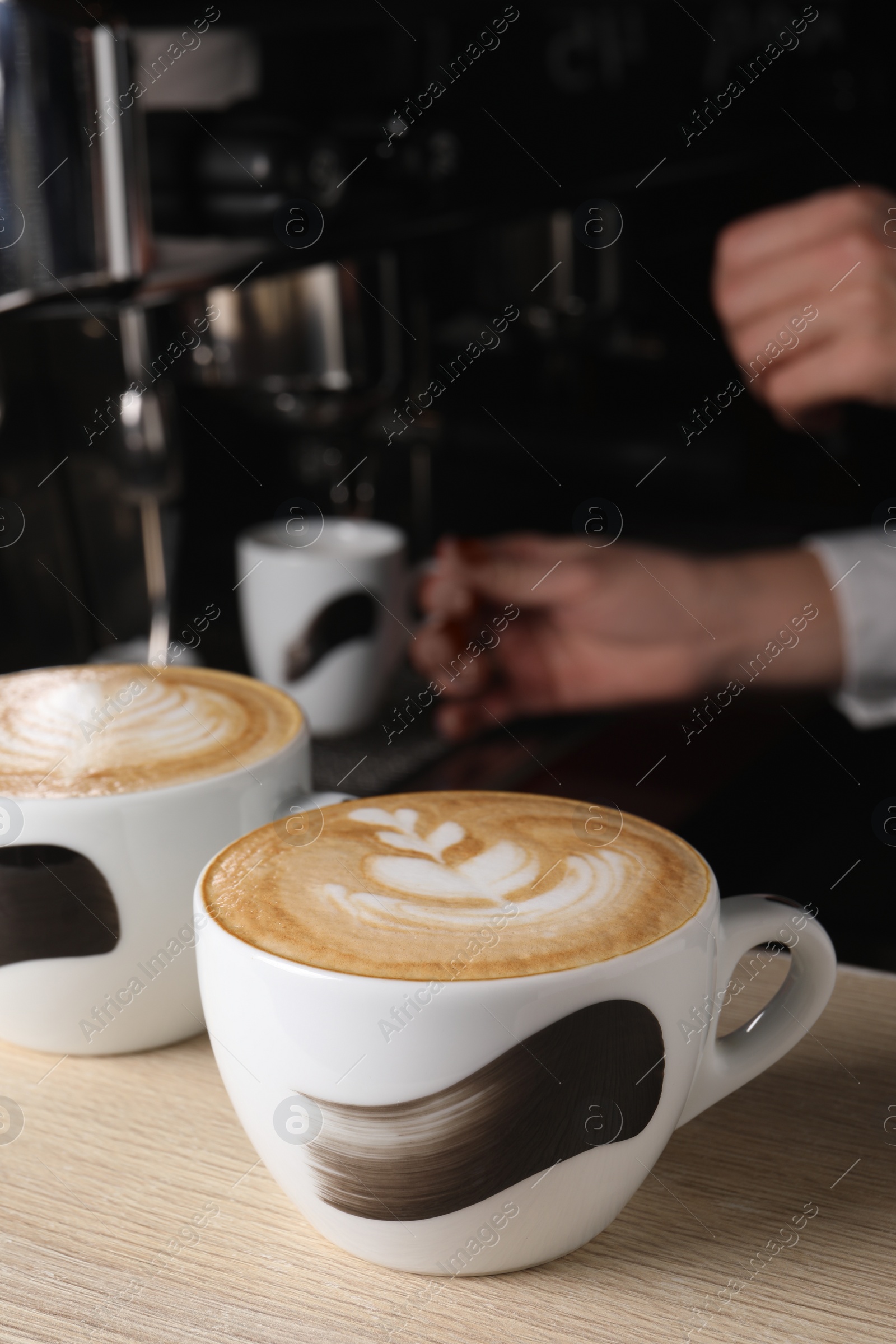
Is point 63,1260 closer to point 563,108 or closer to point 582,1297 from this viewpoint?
point 582,1297

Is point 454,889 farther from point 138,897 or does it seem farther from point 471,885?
point 138,897

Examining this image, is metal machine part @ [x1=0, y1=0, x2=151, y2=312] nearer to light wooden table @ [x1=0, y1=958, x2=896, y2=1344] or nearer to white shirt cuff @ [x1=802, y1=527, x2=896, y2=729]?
light wooden table @ [x1=0, y1=958, x2=896, y2=1344]

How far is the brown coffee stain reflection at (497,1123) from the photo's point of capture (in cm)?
32

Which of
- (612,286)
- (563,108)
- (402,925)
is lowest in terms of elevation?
(402,925)

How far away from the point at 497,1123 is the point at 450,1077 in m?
0.02

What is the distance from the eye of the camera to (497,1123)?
0.32 meters

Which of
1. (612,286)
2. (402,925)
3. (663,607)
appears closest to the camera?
(402,925)

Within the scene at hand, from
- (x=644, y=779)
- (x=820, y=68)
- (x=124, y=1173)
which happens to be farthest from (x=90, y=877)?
(x=820, y=68)

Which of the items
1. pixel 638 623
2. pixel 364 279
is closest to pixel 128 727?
pixel 364 279

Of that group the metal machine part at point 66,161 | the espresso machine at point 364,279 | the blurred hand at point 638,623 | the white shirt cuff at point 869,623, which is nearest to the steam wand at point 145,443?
the espresso machine at point 364,279

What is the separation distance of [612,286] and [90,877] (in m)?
0.86

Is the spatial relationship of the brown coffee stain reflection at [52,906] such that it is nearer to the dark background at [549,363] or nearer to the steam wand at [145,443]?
the dark background at [549,363]

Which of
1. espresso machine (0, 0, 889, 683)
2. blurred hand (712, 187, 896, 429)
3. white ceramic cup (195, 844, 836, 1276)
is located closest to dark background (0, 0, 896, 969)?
espresso machine (0, 0, 889, 683)

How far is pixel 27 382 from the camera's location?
101 centimetres
